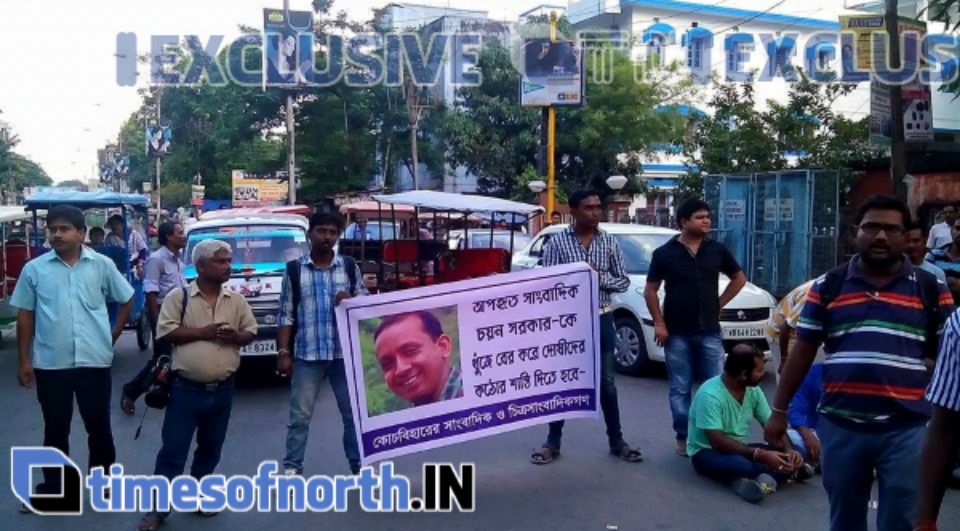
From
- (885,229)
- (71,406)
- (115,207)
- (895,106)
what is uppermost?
(895,106)

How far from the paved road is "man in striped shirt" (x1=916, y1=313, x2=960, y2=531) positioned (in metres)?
2.49

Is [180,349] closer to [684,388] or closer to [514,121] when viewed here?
[684,388]

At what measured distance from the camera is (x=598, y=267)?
6277 millimetres

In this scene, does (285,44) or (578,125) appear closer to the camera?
(285,44)

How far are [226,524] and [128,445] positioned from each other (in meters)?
2.29

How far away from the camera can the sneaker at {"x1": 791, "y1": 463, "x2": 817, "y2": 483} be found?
5.77 m

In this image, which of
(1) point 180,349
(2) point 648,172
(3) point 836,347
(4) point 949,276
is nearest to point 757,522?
(3) point 836,347

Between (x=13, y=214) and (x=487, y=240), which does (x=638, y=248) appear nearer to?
(x=487, y=240)

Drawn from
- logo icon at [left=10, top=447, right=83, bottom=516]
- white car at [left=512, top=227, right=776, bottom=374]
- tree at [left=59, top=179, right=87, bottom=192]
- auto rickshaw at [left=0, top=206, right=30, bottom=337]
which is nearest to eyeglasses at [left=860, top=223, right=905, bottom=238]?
logo icon at [left=10, top=447, right=83, bottom=516]

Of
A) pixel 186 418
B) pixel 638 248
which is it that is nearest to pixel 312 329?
pixel 186 418

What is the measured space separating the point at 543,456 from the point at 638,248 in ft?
15.3

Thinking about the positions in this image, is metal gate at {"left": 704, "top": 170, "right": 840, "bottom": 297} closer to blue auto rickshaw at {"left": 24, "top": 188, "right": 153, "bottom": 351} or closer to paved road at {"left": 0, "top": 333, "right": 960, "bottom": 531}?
paved road at {"left": 0, "top": 333, "right": 960, "bottom": 531}

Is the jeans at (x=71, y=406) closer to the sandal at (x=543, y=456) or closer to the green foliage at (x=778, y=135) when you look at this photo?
the sandal at (x=543, y=456)

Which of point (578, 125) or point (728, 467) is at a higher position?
point (578, 125)
